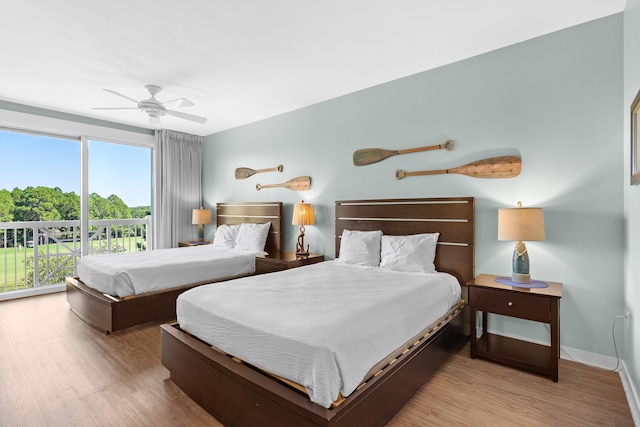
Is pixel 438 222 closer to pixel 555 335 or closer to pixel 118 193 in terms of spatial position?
pixel 555 335

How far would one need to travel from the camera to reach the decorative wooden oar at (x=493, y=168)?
9.14 feet

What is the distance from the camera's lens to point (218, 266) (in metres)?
3.89

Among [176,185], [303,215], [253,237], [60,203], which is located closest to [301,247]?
[303,215]

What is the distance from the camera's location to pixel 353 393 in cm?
152

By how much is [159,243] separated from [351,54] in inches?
176

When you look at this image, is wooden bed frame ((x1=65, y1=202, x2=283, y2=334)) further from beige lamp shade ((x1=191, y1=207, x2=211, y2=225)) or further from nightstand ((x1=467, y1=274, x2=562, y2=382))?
nightstand ((x1=467, y1=274, x2=562, y2=382))

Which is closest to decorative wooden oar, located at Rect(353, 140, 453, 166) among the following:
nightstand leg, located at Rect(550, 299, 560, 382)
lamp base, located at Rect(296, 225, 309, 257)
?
lamp base, located at Rect(296, 225, 309, 257)

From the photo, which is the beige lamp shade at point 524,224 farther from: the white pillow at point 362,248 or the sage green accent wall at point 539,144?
the white pillow at point 362,248

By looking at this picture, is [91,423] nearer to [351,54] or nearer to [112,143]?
[351,54]

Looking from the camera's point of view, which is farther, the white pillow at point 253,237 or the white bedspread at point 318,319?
the white pillow at point 253,237

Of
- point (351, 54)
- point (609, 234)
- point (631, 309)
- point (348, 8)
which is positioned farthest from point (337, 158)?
point (631, 309)

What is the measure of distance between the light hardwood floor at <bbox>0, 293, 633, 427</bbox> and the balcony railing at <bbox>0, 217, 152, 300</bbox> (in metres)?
2.20

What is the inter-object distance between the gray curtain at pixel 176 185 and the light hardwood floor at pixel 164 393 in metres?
2.84

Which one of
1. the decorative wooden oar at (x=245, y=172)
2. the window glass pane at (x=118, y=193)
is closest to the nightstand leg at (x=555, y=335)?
the decorative wooden oar at (x=245, y=172)
